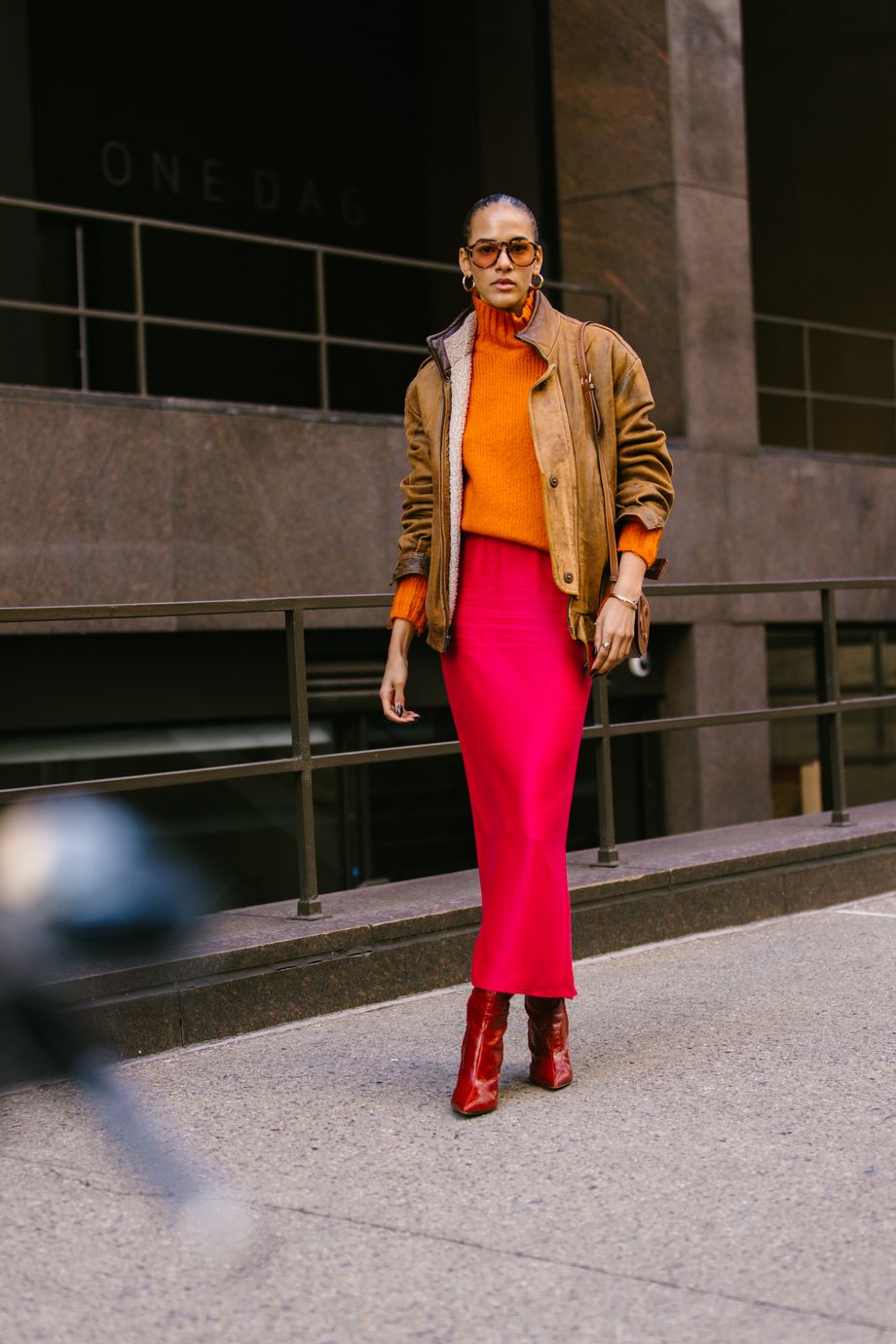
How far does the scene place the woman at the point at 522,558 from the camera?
3.94 meters

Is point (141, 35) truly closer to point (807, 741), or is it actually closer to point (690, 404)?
point (690, 404)

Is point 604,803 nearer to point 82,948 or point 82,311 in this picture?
point 82,948

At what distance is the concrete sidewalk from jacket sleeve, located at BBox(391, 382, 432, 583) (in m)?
1.28

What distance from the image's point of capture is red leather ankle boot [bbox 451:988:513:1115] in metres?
3.96

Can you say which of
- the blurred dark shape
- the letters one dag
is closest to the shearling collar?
the blurred dark shape

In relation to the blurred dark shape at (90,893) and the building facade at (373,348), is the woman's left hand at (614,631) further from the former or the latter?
the building facade at (373,348)

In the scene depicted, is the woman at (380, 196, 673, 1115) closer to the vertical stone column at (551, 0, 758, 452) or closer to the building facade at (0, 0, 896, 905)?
the building facade at (0, 0, 896, 905)

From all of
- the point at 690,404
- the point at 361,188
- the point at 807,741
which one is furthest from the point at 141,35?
the point at 807,741

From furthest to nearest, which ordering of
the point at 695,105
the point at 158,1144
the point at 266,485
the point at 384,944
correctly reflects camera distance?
the point at 695,105, the point at 266,485, the point at 384,944, the point at 158,1144

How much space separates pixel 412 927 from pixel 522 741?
1.57 meters

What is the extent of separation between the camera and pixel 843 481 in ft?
45.0

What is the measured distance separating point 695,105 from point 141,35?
4.84 m

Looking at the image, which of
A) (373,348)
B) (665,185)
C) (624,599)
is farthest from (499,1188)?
(665,185)

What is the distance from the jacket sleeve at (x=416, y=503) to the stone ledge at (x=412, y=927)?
1366 mm
